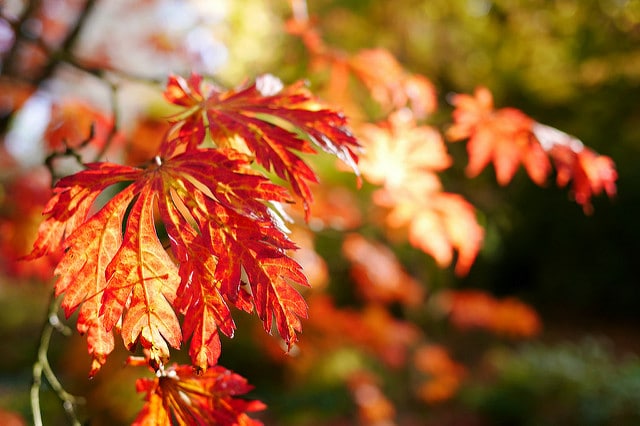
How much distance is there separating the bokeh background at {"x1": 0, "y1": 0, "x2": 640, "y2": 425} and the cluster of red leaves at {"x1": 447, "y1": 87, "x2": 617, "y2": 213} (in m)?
0.98

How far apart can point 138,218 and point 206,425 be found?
283 millimetres

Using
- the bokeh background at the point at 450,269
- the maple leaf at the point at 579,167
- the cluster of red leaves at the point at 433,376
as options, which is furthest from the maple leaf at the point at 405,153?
the cluster of red leaves at the point at 433,376

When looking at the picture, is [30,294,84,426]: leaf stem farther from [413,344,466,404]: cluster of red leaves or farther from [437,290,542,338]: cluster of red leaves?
[437,290,542,338]: cluster of red leaves

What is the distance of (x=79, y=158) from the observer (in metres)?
0.91

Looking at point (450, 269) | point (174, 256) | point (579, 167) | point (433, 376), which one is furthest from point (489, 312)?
point (174, 256)

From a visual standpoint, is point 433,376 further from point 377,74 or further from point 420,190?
point 377,74

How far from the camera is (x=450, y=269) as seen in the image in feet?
22.8

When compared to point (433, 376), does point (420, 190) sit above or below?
above

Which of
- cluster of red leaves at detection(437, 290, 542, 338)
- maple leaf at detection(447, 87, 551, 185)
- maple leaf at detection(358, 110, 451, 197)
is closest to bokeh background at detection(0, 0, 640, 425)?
cluster of red leaves at detection(437, 290, 542, 338)

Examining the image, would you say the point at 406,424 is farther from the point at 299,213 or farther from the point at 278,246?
the point at 278,246

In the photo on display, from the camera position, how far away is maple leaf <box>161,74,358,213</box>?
0.79 m

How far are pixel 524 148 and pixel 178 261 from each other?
1092 mm

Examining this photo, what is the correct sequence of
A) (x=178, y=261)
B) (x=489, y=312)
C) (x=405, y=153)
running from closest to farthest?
1. (x=178, y=261)
2. (x=405, y=153)
3. (x=489, y=312)

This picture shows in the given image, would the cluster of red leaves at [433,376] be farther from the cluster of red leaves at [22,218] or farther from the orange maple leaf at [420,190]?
the cluster of red leaves at [22,218]
